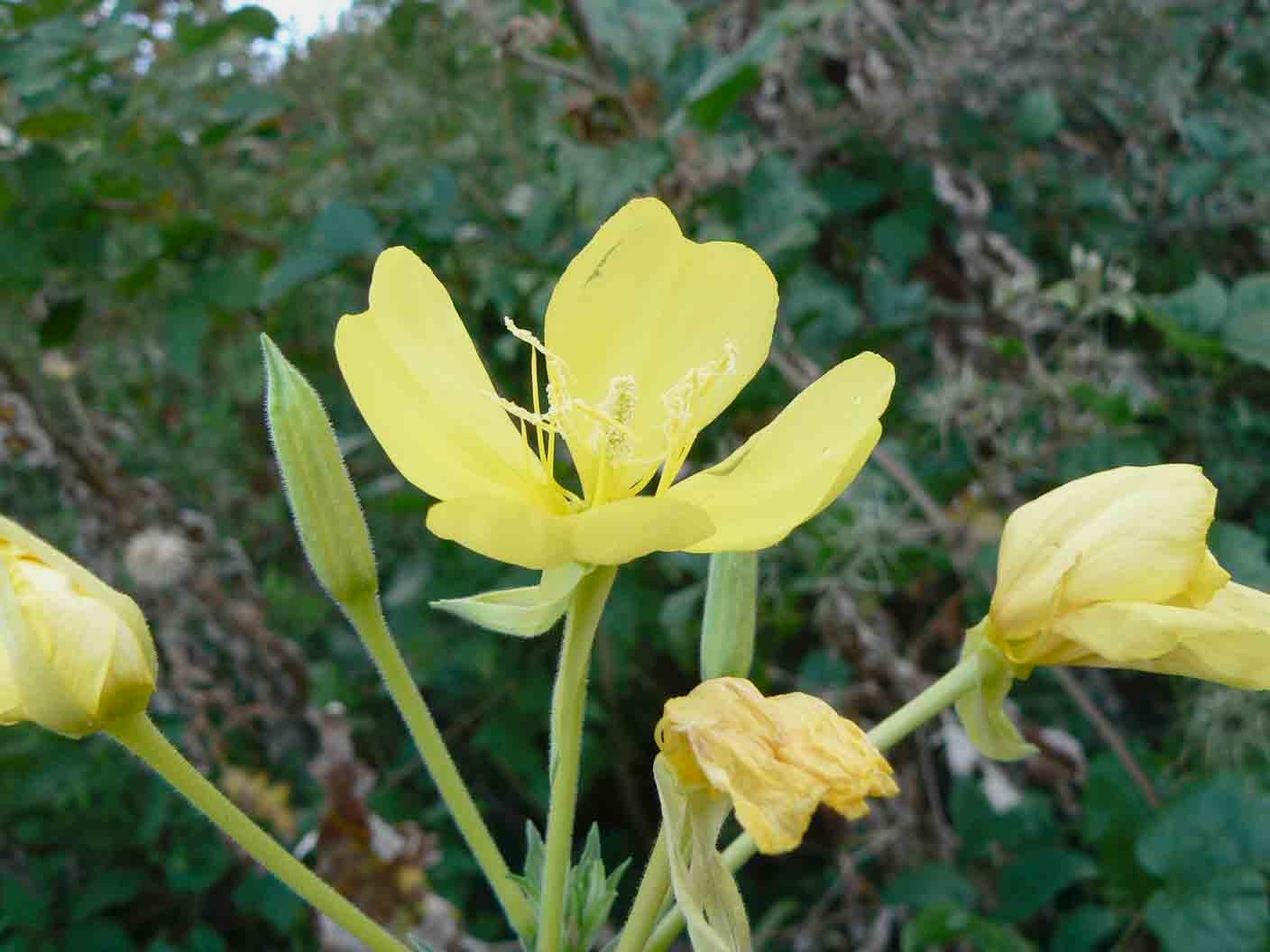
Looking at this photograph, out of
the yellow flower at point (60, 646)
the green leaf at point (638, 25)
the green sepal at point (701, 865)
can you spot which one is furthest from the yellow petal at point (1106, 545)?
the green leaf at point (638, 25)

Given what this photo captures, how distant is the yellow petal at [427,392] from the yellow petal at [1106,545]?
42 cm

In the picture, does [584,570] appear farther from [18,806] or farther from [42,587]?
[18,806]

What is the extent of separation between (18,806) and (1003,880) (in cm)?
177

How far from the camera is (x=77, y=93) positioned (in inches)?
88.5

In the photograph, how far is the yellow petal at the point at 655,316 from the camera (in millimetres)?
1104

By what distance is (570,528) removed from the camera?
0.84 m

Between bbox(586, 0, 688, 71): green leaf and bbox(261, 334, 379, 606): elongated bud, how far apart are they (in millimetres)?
1245

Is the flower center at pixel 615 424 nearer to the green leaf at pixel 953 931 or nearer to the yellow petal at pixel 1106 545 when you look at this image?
the yellow petal at pixel 1106 545

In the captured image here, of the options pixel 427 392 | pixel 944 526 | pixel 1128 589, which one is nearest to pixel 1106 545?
pixel 1128 589

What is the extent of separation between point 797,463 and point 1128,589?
27cm

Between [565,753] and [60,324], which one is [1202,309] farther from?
[60,324]

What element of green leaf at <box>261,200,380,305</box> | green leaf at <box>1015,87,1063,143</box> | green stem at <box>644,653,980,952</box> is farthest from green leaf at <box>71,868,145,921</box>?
green leaf at <box>1015,87,1063,143</box>

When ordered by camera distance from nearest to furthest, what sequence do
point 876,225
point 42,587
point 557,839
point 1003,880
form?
point 42,587, point 557,839, point 1003,880, point 876,225

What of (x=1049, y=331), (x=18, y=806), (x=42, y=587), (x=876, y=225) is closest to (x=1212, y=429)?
(x=1049, y=331)
